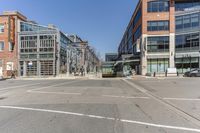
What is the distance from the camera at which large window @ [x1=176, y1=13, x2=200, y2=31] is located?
156 feet

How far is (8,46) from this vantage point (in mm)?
51750

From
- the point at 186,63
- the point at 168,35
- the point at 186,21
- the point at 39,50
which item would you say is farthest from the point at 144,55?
the point at 39,50

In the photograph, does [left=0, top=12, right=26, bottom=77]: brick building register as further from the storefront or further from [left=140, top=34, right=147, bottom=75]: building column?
the storefront

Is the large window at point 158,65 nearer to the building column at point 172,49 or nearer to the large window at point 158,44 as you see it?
the building column at point 172,49

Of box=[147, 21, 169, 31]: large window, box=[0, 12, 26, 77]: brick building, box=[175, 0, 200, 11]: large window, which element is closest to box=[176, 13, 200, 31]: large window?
box=[175, 0, 200, 11]: large window

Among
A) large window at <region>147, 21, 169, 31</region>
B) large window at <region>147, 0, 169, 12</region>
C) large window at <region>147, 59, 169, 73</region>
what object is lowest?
large window at <region>147, 59, 169, 73</region>

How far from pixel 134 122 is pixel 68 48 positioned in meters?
54.4

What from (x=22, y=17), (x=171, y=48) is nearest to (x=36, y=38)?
(x=22, y=17)

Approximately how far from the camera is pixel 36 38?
51.7m

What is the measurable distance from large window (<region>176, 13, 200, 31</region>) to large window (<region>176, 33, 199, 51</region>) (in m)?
1.95

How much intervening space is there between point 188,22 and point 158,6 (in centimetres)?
810

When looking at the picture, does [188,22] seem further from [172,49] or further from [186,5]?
[172,49]

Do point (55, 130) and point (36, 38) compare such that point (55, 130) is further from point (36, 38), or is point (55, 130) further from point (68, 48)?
point (68, 48)

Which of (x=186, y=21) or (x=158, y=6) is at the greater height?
(x=158, y=6)
